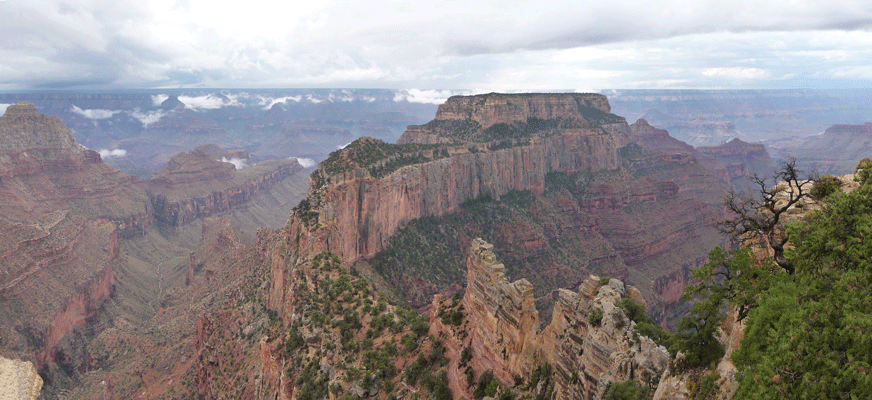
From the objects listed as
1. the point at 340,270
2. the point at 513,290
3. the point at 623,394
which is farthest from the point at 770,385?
the point at 340,270

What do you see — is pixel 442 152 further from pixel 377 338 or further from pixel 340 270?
pixel 377 338

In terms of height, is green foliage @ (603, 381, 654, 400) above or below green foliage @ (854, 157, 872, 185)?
below

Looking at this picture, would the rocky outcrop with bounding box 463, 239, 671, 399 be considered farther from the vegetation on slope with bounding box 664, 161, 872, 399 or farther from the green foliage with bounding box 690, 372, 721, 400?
the vegetation on slope with bounding box 664, 161, 872, 399

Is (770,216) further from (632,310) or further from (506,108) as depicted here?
(506,108)

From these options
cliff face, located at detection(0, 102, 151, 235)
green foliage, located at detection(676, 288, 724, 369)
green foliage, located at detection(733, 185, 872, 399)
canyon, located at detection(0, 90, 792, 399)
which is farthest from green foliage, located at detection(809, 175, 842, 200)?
cliff face, located at detection(0, 102, 151, 235)

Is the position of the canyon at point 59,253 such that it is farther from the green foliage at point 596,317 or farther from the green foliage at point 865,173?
the green foliage at point 865,173

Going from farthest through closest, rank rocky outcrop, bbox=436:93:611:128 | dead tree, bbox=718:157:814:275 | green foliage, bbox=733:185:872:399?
rocky outcrop, bbox=436:93:611:128
dead tree, bbox=718:157:814:275
green foliage, bbox=733:185:872:399
